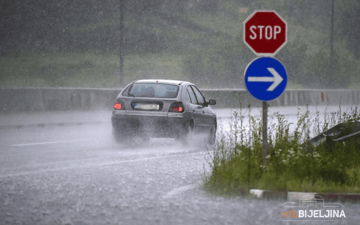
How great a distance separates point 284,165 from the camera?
27.9ft

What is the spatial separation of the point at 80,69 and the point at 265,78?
194 feet

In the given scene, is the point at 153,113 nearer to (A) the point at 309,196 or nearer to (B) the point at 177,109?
(B) the point at 177,109

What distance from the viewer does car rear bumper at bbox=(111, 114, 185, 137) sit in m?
13.9

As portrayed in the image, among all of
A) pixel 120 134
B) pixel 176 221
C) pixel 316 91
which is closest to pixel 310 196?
pixel 176 221

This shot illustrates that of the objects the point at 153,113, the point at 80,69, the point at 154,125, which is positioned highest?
the point at 80,69

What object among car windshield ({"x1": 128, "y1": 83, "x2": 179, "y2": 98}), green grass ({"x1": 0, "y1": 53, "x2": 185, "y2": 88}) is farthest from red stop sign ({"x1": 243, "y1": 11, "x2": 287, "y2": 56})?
green grass ({"x1": 0, "y1": 53, "x2": 185, "y2": 88})

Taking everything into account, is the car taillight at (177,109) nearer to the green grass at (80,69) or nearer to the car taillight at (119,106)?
the car taillight at (119,106)

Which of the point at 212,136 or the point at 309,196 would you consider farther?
the point at 212,136

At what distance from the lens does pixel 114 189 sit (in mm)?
8398

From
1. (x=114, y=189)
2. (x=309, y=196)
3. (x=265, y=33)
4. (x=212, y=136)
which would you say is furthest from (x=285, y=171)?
(x=212, y=136)

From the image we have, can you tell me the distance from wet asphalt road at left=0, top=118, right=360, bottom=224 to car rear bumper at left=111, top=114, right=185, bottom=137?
35 centimetres

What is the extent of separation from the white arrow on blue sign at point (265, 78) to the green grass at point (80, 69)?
5157 cm

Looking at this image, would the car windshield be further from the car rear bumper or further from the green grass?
the green grass

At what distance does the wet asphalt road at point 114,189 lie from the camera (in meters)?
6.66
